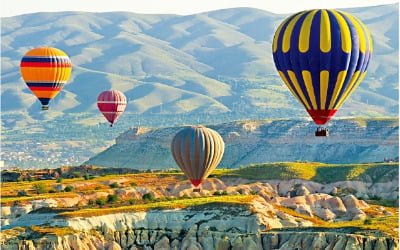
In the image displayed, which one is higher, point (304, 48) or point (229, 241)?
point (304, 48)

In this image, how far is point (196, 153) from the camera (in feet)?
504

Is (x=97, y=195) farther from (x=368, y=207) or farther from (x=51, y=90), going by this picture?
(x=368, y=207)

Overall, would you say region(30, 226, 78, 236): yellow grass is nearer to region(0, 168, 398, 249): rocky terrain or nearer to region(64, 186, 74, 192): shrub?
region(0, 168, 398, 249): rocky terrain

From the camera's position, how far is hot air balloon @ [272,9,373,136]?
4341 inches

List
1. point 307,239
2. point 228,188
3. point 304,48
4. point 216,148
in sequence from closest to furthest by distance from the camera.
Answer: point 304,48
point 307,239
point 216,148
point 228,188

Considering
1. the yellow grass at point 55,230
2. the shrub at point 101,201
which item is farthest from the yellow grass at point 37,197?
the yellow grass at point 55,230

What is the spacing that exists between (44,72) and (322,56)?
64478 millimetres

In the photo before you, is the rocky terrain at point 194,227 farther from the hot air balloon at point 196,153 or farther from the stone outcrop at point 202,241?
the hot air balloon at point 196,153

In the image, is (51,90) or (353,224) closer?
(353,224)

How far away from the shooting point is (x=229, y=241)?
464 ft

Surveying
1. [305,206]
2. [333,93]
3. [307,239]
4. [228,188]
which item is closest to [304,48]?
[333,93]

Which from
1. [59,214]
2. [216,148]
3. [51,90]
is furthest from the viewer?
[51,90]

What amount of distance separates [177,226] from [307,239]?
17.5m

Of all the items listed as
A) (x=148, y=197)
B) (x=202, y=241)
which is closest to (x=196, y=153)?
(x=202, y=241)
